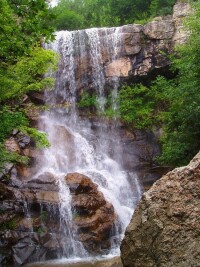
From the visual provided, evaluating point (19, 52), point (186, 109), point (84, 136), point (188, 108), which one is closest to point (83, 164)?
point (84, 136)

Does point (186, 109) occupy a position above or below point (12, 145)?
above

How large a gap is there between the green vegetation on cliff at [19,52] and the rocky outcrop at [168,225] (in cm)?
271

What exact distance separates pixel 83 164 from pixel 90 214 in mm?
4600

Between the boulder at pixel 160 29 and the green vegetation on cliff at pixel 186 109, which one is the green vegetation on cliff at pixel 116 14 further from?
the green vegetation on cliff at pixel 186 109

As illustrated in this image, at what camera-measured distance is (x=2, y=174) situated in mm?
13070

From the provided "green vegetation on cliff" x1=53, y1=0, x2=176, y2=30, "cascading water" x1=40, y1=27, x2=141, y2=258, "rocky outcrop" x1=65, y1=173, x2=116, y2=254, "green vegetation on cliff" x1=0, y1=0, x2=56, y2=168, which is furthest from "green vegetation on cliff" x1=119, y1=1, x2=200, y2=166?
"green vegetation on cliff" x1=53, y1=0, x2=176, y2=30

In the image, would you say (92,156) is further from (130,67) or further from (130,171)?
(130,67)

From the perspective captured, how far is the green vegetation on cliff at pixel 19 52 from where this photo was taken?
456cm

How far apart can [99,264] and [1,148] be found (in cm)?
439

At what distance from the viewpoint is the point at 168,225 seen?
451cm

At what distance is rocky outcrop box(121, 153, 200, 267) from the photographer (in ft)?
14.0

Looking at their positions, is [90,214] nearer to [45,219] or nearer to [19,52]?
[45,219]

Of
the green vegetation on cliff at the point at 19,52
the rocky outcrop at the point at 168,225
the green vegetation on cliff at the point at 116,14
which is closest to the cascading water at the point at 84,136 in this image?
the green vegetation on cliff at the point at 19,52

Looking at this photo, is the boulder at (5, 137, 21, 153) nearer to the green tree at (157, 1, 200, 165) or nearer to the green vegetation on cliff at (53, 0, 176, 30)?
the green tree at (157, 1, 200, 165)
